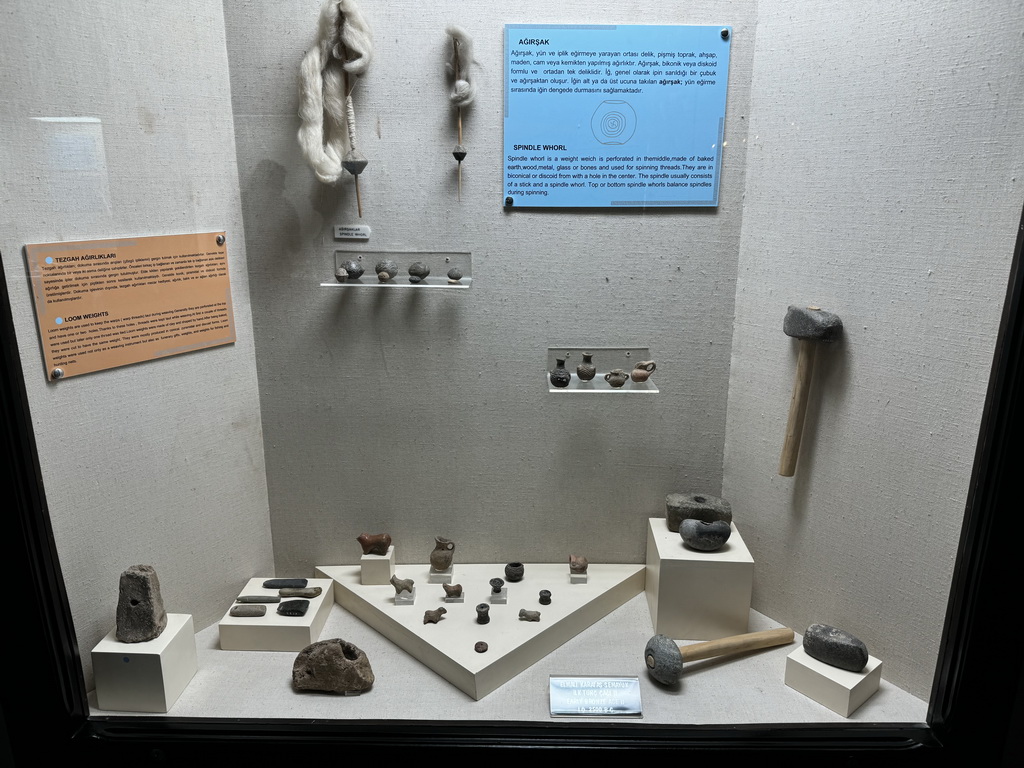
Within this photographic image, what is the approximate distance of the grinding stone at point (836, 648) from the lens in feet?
7.34

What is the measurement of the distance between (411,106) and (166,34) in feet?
2.69

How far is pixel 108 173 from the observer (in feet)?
7.31

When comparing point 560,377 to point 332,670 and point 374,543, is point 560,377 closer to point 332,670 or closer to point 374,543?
point 374,543

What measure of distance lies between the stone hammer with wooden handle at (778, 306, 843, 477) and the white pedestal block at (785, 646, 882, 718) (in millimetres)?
629

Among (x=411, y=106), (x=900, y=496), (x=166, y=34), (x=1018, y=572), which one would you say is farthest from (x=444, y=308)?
(x=1018, y=572)

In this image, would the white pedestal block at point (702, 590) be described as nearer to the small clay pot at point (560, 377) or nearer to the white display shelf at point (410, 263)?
the small clay pot at point (560, 377)

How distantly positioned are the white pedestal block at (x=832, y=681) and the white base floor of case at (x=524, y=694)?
0.08 ft

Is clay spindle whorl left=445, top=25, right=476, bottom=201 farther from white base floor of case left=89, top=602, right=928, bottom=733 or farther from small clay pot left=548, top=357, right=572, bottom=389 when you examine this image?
white base floor of case left=89, top=602, right=928, bottom=733

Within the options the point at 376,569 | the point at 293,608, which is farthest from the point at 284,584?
the point at 376,569

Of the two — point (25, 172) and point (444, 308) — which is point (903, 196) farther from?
point (25, 172)

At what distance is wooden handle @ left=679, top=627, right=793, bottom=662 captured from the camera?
8.04 ft

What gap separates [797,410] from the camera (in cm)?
246

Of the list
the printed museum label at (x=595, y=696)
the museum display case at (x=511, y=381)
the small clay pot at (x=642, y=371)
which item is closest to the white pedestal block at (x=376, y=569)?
the museum display case at (x=511, y=381)

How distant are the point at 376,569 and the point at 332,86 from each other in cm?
182
